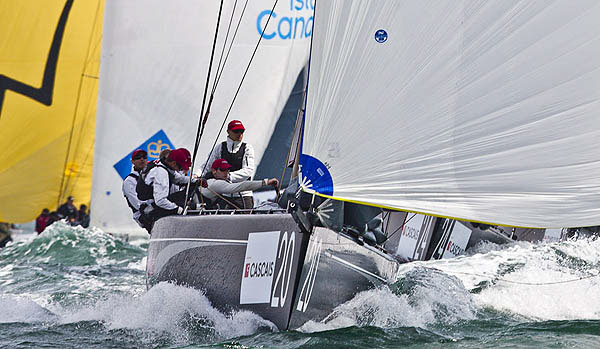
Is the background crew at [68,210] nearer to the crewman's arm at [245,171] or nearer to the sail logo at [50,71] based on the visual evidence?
the sail logo at [50,71]

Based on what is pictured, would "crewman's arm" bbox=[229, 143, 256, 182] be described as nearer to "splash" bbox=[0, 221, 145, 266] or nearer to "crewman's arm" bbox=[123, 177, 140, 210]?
"crewman's arm" bbox=[123, 177, 140, 210]

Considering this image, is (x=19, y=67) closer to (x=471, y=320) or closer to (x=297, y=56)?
(x=297, y=56)

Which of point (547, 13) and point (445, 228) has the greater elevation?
point (547, 13)

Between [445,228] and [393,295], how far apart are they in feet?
12.0

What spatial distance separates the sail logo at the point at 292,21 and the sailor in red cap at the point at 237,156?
501 centimetres

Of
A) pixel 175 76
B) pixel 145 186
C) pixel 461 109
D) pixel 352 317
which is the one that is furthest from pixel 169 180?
pixel 175 76

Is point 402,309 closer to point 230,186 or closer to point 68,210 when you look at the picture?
point 230,186

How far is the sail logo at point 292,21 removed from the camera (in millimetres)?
10742

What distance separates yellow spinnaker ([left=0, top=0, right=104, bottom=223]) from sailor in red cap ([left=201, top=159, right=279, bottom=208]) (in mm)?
8382

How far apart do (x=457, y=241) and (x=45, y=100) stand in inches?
296

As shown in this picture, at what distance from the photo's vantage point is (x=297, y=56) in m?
11.2

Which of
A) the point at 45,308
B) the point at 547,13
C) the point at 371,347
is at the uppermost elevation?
the point at 547,13

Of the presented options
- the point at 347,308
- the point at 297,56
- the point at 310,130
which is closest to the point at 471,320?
the point at 347,308

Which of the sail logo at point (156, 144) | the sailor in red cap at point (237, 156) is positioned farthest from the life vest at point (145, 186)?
the sail logo at point (156, 144)
